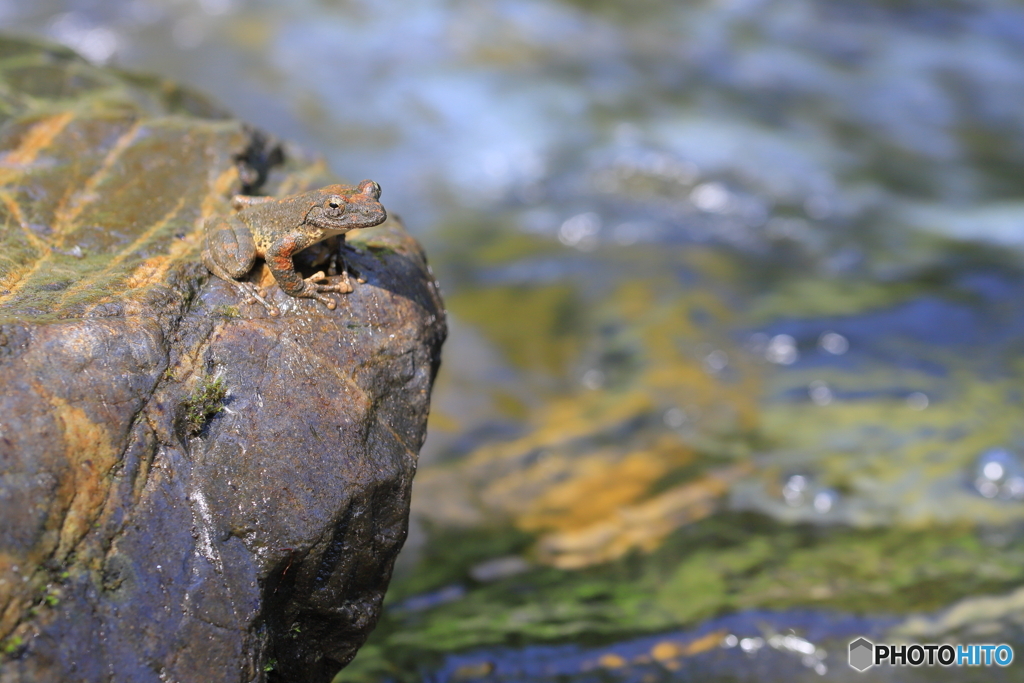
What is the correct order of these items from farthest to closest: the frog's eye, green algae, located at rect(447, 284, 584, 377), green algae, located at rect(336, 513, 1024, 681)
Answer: green algae, located at rect(447, 284, 584, 377)
green algae, located at rect(336, 513, 1024, 681)
the frog's eye

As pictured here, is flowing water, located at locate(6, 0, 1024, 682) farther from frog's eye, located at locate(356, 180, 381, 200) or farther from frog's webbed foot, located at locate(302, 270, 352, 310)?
frog's eye, located at locate(356, 180, 381, 200)

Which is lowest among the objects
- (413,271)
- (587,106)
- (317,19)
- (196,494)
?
(196,494)

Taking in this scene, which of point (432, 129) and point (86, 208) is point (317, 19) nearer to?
point (432, 129)

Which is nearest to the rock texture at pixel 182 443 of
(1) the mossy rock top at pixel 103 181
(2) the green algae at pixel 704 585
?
(1) the mossy rock top at pixel 103 181

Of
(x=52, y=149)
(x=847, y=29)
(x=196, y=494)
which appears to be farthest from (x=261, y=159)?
(x=847, y=29)

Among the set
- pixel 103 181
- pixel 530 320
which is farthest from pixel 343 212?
pixel 530 320

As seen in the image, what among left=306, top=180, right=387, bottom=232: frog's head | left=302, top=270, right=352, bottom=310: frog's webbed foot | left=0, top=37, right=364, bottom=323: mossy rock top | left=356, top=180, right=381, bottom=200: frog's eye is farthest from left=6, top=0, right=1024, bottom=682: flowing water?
left=356, top=180, right=381, bottom=200: frog's eye

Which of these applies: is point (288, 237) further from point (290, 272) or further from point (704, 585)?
point (704, 585)
